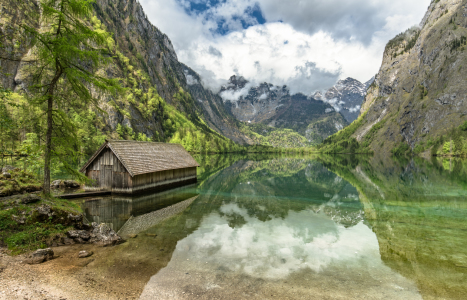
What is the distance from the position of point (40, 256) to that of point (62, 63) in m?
12.1

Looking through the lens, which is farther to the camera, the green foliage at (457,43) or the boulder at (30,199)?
the green foliage at (457,43)

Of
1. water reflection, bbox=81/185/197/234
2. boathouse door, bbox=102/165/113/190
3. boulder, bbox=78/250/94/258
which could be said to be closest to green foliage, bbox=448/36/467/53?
water reflection, bbox=81/185/197/234

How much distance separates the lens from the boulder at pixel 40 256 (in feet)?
36.8

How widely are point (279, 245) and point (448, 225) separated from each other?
15.2 metres

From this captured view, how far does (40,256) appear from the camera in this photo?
37.7ft

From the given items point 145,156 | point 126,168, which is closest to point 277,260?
point 126,168

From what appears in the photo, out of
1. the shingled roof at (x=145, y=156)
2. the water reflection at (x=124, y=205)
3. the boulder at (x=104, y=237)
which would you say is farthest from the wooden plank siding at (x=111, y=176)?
the boulder at (x=104, y=237)

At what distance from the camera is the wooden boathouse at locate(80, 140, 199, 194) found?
1193 inches

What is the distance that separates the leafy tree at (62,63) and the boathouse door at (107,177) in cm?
1374

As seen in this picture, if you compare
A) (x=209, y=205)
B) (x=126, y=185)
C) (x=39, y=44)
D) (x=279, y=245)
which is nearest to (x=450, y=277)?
(x=279, y=245)

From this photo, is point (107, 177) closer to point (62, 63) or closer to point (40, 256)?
point (62, 63)

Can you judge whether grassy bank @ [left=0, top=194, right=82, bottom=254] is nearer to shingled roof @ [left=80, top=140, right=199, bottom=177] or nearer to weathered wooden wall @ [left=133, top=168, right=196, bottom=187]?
shingled roof @ [left=80, top=140, right=199, bottom=177]

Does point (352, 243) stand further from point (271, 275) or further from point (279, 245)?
point (271, 275)

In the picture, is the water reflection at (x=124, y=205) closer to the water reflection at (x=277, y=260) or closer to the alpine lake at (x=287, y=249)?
the alpine lake at (x=287, y=249)
